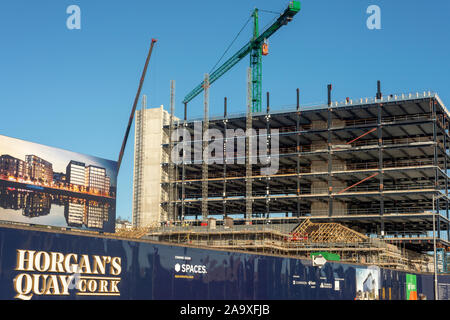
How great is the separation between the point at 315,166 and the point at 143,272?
74411mm

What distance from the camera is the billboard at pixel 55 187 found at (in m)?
34.2

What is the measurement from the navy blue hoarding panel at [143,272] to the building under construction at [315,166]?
41.2m

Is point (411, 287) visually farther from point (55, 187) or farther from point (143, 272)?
point (143, 272)

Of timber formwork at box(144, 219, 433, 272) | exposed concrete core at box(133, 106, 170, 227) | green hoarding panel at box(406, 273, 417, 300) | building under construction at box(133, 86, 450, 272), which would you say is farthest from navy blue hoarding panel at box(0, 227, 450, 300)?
exposed concrete core at box(133, 106, 170, 227)

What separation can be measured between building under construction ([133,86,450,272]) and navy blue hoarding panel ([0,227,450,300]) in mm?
41248

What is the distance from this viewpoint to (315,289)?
133 feet

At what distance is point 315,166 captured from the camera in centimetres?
9931

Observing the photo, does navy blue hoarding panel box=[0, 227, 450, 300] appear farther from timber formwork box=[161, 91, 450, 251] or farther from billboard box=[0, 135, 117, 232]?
timber formwork box=[161, 91, 450, 251]

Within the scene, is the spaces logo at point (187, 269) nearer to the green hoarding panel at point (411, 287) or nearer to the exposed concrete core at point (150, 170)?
the green hoarding panel at point (411, 287)

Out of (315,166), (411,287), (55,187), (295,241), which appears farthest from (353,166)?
(55,187)

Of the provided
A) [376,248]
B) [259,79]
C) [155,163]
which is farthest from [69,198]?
[259,79]

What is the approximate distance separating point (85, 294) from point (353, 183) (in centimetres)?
8014

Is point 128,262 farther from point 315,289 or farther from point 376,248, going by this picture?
point 376,248

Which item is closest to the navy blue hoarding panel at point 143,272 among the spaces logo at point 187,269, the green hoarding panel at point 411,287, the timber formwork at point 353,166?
the spaces logo at point 187,269
